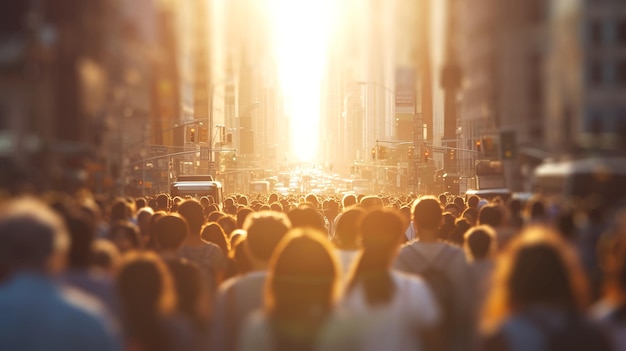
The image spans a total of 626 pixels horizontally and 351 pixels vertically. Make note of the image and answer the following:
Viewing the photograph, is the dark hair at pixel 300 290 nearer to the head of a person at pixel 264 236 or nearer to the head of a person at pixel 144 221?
the head of a person at pixel 264 236

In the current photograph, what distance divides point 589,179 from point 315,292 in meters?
3.22

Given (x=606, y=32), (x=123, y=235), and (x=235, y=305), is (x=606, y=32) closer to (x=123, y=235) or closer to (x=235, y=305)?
(x=235, y=305)

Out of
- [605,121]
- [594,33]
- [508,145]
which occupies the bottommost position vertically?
[508,145]

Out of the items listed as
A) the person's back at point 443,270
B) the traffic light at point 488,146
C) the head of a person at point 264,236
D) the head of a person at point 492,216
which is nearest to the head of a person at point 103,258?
the head of a person at point 264,236

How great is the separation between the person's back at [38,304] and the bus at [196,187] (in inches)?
1627

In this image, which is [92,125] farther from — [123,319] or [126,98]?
[123,319]

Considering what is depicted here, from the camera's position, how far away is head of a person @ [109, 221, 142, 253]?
10312 mm

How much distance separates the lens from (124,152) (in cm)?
1043

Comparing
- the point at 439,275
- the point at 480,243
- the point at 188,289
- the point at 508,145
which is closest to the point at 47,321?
the point at 188,289

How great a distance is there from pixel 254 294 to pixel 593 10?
320cm

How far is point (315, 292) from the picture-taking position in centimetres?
617

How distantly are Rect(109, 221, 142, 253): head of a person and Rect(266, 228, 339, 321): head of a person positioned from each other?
4.15 m

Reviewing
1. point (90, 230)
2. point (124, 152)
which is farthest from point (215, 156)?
point (90, 230)

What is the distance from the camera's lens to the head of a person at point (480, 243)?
9.88 m
